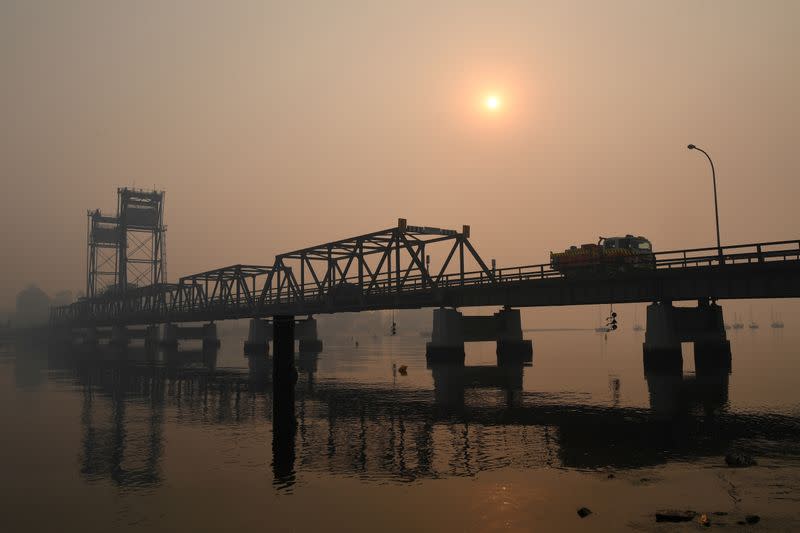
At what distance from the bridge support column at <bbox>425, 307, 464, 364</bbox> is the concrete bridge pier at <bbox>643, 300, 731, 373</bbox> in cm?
1588

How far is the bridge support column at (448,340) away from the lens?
55.6 metres

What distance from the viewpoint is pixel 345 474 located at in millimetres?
16359

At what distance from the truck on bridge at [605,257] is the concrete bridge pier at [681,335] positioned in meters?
4.03

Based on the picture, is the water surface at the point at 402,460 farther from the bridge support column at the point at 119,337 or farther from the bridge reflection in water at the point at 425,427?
the bridge support column at the point at 119,337

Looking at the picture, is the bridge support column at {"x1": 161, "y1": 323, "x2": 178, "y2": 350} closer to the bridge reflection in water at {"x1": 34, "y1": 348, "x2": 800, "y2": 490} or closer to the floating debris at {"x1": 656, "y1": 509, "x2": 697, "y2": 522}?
the bridge reflection in water at {"x1": 34, "y1": 348, "x2": 800, "y2": 490}

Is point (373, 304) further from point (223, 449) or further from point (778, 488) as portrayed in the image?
point (778, 488)

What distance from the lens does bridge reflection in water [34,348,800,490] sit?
1739 cm

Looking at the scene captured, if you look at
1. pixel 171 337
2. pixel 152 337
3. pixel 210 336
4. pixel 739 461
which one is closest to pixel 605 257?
pixel 739 461

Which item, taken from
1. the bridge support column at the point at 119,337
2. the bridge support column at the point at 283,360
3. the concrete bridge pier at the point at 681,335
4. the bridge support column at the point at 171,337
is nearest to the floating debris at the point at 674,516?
the bridge support column at the point at 283,360

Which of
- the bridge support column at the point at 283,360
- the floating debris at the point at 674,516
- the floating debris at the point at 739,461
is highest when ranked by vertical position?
the bridge support column at the point at 283,360

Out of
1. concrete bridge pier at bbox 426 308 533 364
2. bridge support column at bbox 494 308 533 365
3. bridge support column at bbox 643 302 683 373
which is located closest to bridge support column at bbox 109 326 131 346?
concrete bridge pier at bbox 426 308 533 364

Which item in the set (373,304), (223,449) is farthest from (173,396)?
(373,304)

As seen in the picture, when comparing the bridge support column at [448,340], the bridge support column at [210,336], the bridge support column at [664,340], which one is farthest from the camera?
the bridge support column at [210,336]

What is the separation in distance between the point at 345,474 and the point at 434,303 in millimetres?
42579
